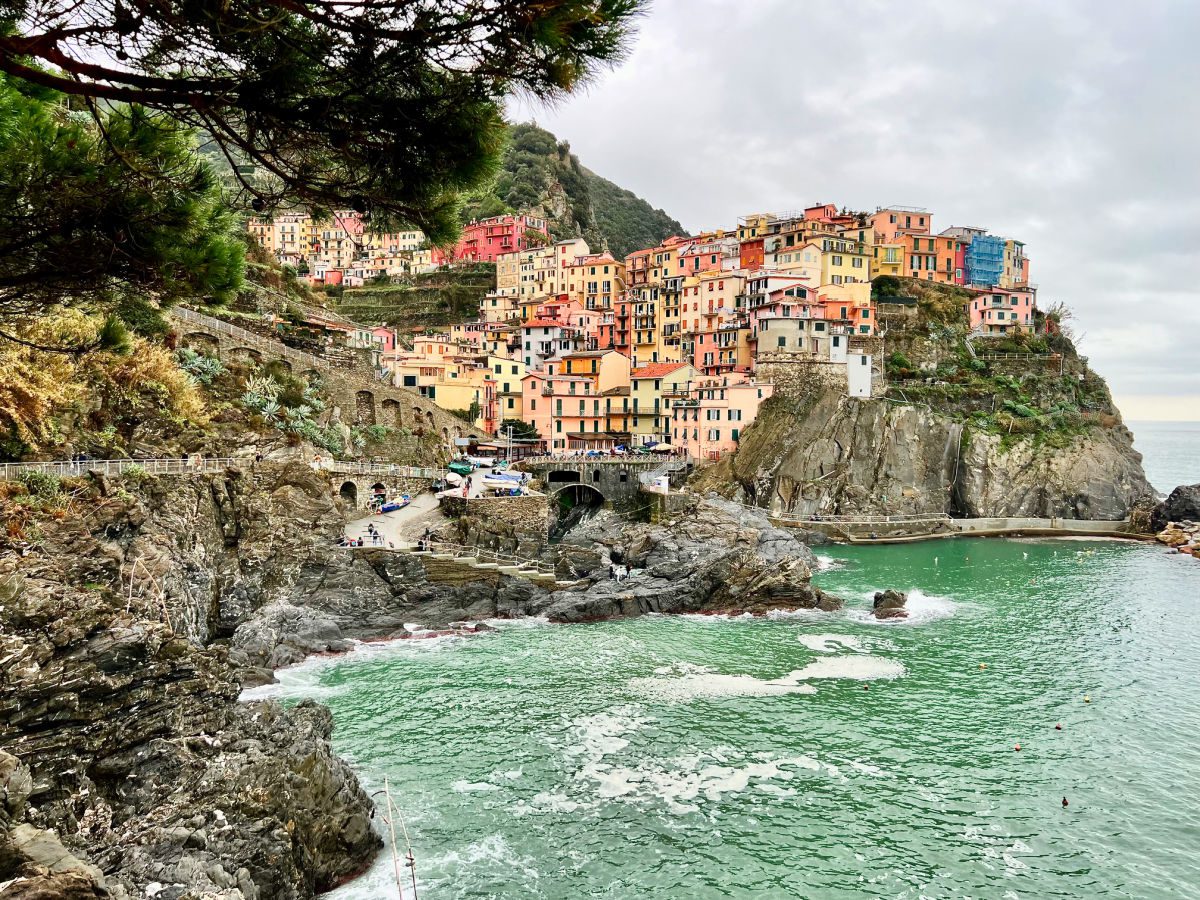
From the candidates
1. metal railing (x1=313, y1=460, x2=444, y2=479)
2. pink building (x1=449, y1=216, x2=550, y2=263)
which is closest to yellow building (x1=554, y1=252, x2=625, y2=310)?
pink building (x1=449, y1=216, x2=550, y2=263)

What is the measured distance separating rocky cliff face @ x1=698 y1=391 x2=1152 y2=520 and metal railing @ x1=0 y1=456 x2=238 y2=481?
34.3m

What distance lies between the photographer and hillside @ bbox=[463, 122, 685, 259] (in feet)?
374

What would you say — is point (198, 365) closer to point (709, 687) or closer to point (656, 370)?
point (709, 687)

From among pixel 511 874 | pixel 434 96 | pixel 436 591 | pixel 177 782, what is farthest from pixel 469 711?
pixel 434 96

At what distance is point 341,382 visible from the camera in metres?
46.4

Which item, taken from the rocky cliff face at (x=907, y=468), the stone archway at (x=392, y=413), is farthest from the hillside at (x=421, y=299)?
the rocky cliff face at (x=907, y=468)

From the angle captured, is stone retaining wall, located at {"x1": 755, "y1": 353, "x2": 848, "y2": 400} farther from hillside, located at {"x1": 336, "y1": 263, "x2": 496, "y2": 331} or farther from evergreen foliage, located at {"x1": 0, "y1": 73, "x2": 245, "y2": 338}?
evergreen foliage, located at {"x1": 0, "y1": 73, "x2": 245, "y2": 338}

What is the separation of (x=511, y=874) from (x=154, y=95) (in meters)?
13.1

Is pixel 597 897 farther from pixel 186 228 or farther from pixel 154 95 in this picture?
pixel 154 95

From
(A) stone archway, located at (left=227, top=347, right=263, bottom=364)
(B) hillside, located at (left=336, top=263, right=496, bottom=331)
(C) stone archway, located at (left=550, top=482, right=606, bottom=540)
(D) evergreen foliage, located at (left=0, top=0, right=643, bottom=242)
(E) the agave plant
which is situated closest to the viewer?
(D) evergreen foliage, located at (left=0, top=0, right=643, bottom=242)

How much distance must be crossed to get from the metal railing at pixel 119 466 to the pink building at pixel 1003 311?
67.9m

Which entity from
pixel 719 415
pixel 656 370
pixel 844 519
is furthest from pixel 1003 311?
pixel 656 370

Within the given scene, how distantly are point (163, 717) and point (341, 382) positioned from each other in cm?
3473

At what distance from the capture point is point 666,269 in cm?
8025
